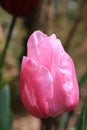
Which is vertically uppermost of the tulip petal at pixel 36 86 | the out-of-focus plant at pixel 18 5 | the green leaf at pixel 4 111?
the out-of-focus plant at pixel 18 5

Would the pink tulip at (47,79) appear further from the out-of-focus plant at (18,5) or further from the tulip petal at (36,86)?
the out-of-focus plant at (18,5)

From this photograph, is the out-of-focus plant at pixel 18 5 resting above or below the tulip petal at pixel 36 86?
above

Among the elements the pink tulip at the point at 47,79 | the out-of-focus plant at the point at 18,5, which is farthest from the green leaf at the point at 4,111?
the pink tulip at the point at 47,79

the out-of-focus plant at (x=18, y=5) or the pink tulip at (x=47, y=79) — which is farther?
the out-of-focus plant at (x=18, y=5)

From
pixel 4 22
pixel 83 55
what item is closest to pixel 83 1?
pixel 4 22

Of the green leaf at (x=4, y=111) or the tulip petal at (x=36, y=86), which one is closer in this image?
the tulip petal at (x=36, y=86)

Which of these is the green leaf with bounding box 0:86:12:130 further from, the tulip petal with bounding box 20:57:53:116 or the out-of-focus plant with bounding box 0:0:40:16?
the tulip petal with bounding box 20:57:53:116

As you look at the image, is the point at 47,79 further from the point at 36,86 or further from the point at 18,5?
the point at 18,5

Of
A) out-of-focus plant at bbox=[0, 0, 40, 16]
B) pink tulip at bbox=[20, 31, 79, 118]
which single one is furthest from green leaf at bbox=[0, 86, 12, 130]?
pink tulip at bbox=[20, 31, 79, 118]
